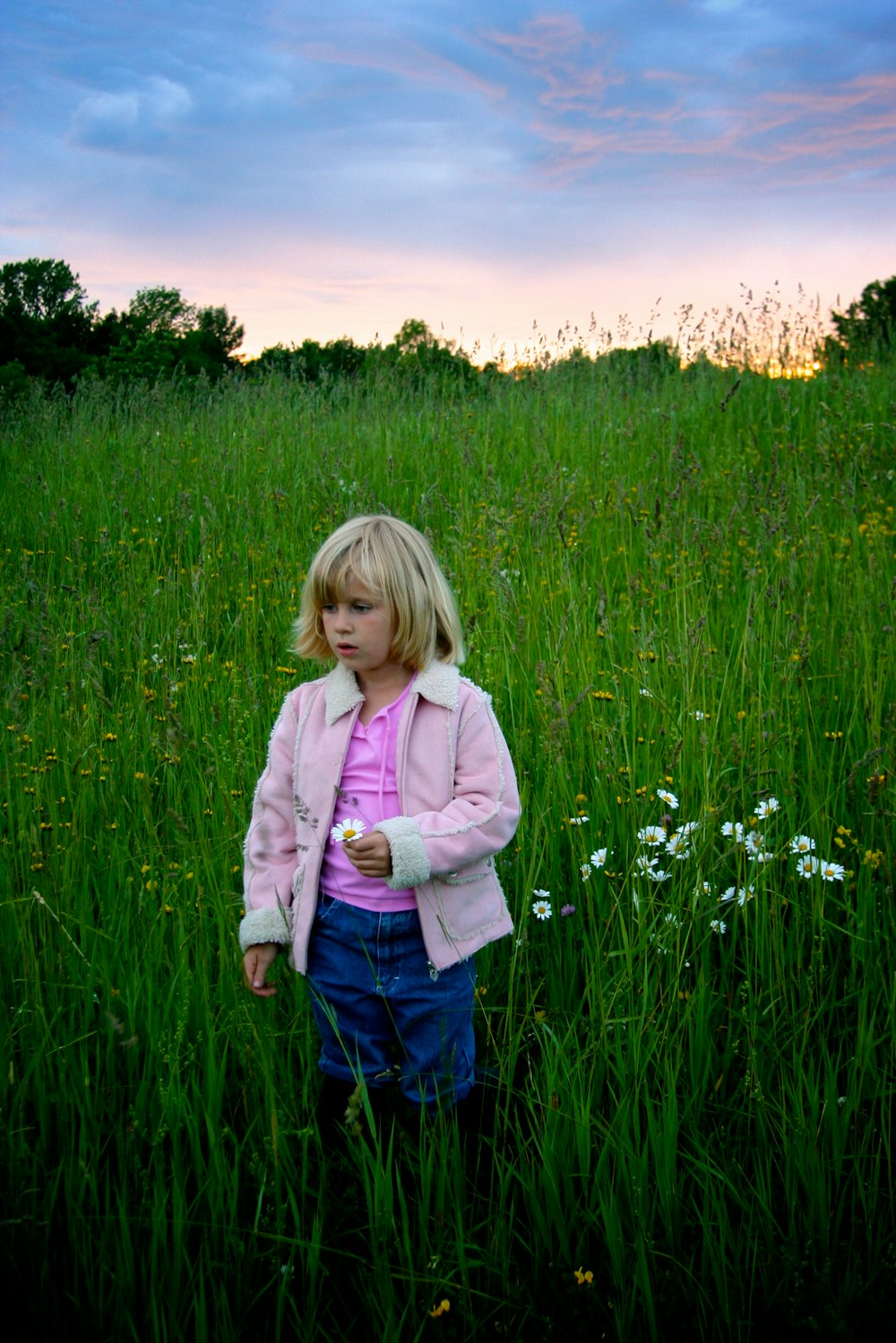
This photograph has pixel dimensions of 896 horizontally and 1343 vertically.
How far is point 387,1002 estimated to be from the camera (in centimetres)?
181

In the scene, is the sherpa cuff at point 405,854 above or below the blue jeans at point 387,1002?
above

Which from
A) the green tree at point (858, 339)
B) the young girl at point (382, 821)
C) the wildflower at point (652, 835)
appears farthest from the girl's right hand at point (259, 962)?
the green tree at point (858, 339)

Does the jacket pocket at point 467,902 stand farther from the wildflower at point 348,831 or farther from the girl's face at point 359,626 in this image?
the girl's face at point 359,626

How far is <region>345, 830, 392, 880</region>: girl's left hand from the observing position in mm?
1617

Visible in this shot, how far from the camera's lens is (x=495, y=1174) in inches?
69.0

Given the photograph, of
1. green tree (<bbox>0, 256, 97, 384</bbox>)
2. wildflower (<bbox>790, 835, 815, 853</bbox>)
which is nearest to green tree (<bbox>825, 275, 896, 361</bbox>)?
wildflower (<bbox>790, 835, 815, 853</bbox>)

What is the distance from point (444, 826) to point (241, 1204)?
76 centimetres

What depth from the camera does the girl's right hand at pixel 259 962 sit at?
1.82m

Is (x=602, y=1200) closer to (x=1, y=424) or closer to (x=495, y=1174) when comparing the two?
(x=495, y=1174)

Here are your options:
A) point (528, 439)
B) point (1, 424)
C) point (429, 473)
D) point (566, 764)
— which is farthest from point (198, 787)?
point (1, 424)

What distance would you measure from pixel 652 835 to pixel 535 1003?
49cm

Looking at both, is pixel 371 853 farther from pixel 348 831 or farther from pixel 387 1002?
pixel 387 1002

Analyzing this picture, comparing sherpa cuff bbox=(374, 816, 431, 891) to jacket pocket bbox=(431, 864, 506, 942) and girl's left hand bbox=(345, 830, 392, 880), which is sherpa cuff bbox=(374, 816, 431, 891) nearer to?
girl's left hand bbox=(345, 830, 392, 880)

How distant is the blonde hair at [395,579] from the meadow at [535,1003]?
0.33 meters
